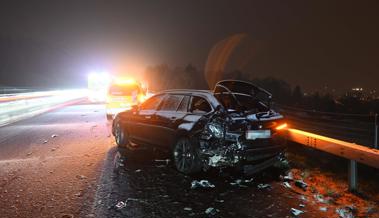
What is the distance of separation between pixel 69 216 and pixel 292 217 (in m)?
2.93

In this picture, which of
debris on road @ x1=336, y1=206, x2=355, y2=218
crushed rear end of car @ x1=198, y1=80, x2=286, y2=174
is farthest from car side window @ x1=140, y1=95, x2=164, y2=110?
debris on road @ x1=336, y1=206, x2=355, y2=218

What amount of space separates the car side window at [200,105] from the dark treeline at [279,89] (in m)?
22.0

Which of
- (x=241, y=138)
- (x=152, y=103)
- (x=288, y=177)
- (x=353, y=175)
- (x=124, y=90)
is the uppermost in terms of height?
(x=124, y=90)

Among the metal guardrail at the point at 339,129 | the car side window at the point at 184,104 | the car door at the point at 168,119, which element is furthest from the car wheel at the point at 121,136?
the metal guardrail at the point at 339,129

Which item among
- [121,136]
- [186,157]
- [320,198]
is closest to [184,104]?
[186,157]

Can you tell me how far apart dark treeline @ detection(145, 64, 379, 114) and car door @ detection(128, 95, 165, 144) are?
68.1 feet

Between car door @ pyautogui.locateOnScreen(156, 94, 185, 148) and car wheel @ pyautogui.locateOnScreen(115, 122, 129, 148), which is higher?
car door @ pyautogui.locateOnScreen(156, 94, 185, 148)

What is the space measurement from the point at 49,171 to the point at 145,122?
240 cm

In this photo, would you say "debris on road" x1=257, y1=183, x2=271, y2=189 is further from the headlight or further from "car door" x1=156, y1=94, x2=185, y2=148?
"car door" x1=156, y1=94, x2=185, y2=148

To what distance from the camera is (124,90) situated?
18.9 metres

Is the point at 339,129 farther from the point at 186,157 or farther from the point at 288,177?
the point at 186,157

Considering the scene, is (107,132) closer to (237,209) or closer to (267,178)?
(267,178)

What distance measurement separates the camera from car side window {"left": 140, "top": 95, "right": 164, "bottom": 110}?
30.3 feet

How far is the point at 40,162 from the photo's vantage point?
889 cm
